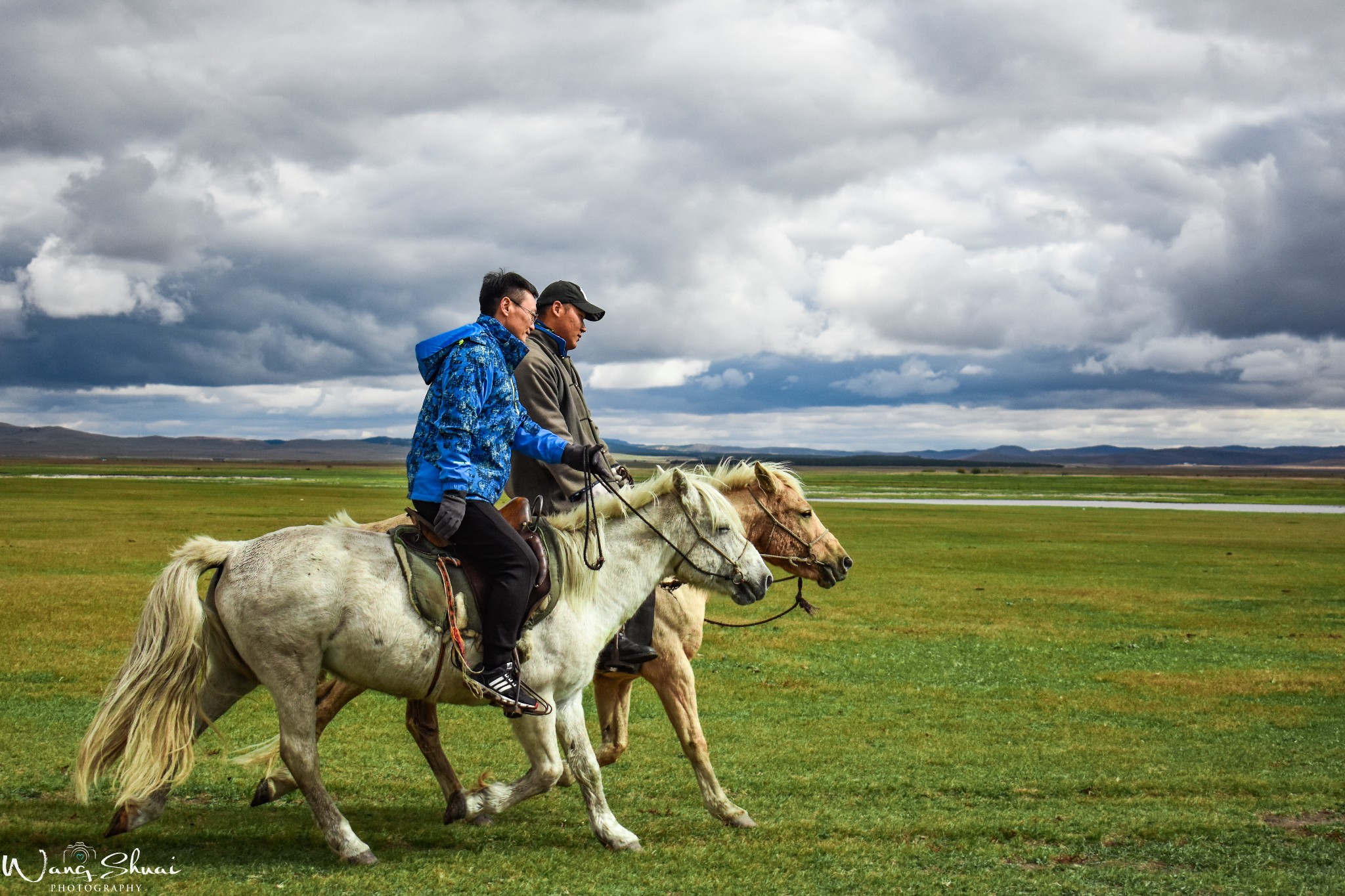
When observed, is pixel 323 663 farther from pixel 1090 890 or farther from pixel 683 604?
pixel 1090 890

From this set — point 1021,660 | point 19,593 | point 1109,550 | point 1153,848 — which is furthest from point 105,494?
point 1153,848

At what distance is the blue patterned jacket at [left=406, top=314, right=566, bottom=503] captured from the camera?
18.9 feet

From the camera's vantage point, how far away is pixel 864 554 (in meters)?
31.9

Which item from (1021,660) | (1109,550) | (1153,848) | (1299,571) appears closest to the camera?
(1153,848)

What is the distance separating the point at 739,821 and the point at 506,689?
2290 millimetres

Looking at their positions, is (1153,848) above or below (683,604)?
below

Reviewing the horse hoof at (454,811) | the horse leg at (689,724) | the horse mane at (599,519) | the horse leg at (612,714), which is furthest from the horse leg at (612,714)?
the horse mane at (599,519)

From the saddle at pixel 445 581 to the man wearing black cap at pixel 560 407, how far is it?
106cm

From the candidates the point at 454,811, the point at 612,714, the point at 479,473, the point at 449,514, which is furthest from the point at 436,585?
the point at 612,714

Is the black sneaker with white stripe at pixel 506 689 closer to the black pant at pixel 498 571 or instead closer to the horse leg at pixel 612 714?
the black pant at pixel 498 571

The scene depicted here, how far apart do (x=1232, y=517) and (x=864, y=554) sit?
3725 cm

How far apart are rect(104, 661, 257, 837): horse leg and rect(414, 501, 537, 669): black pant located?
157cm

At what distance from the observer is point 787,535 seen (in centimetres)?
804

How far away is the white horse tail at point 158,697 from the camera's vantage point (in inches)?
223
